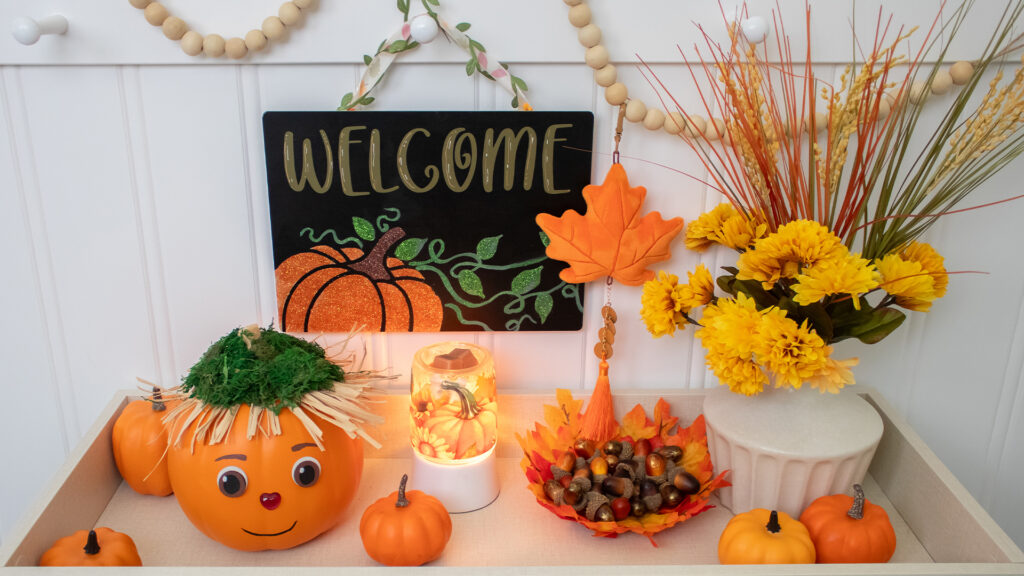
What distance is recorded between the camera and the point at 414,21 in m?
0.91

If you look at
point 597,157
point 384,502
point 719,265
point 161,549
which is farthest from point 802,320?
point 161,549

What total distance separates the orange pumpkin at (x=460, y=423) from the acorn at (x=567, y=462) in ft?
0.36

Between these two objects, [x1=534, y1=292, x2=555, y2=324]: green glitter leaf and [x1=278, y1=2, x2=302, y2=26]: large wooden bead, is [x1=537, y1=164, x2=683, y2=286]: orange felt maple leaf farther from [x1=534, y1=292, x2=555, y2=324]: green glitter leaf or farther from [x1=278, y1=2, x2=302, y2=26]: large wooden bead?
[x1=278, y1=2, x2=302, y2=26]: large wooden bead

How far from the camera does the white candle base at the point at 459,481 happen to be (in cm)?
99

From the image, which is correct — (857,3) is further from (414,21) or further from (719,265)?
(414,21)

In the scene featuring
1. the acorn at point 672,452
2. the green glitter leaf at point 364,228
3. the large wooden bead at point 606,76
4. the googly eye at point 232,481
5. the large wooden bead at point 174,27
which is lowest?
the acorn at point 672,452

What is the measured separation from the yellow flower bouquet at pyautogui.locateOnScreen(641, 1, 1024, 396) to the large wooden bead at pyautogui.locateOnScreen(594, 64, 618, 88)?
0.09m

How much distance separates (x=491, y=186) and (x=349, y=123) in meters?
0.20

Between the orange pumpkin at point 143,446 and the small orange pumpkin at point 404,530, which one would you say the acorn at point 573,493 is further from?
the orange pumpkin at point 143,446

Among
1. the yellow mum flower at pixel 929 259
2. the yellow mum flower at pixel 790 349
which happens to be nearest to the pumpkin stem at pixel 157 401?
the yellow mum flower at pixel 790 349

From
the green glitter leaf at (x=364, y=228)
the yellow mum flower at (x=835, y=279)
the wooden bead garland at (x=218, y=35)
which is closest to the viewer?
the yellow mum flower at (x=835, y=279)

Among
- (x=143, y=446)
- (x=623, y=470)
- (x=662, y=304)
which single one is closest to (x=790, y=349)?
(x=662, y=304)

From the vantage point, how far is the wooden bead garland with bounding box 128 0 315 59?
91 cm

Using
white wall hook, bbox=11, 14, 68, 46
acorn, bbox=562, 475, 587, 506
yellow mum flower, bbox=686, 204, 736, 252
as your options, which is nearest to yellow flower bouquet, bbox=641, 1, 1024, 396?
yellow mum flower, bbox=686, 204, 736, 252
